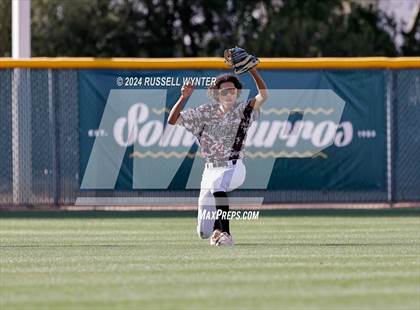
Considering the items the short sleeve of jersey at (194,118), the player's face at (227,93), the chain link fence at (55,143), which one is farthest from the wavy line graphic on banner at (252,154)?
the player's face at (227,93)

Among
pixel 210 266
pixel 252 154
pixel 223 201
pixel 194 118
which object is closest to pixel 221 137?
pixel 194 118

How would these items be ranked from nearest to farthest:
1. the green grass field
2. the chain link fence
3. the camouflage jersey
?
the green grass field → the camouflage jersey → the chain link fence

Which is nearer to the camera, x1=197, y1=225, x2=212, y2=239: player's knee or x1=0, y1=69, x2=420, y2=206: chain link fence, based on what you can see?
x1=197, y1=225, x2=212, y2=239: player's knee

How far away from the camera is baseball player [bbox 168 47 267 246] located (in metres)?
11.4

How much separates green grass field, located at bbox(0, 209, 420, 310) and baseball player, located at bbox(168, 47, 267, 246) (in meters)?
0.30

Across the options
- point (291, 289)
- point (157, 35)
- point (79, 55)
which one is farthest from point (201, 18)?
point (291, 289)

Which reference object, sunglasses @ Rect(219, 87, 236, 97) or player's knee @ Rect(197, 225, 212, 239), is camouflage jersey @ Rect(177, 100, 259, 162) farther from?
→ player's knee @ Rect(197, 225, 212, 239)

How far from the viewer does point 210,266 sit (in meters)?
9.34

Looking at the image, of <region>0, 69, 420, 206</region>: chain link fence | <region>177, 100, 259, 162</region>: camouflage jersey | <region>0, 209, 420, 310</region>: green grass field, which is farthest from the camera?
<region>0, 69, 420, 206</region>: chain link fence

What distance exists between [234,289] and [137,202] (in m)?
10.3

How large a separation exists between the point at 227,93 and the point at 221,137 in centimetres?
43

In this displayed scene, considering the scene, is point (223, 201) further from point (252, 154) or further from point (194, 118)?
point (252, 154)

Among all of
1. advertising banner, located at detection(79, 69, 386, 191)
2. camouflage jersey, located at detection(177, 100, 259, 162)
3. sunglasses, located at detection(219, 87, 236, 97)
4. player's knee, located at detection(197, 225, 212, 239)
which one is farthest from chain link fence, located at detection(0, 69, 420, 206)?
sunglasses, located at detection(219, 87, 236, 97)

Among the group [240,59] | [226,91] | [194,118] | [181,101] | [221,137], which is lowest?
[221,137]
